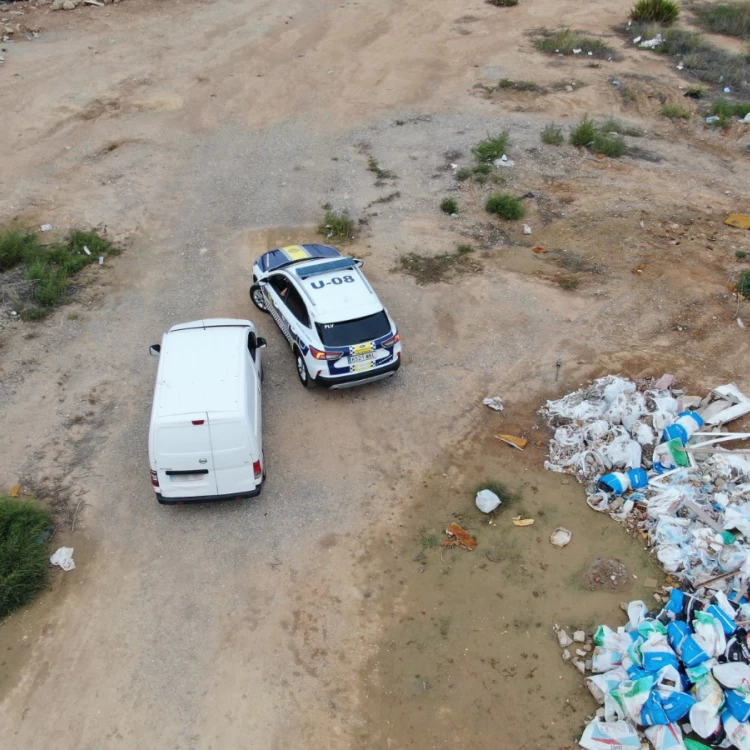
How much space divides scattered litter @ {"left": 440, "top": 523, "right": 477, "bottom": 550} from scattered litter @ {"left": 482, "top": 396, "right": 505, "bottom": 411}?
2695mm

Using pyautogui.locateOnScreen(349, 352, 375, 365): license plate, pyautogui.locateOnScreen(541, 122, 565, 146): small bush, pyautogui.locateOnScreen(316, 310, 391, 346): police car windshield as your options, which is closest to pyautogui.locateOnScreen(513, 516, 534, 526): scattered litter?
pyautogui.locateOnScreen(349, 352, 375, 365): license plate

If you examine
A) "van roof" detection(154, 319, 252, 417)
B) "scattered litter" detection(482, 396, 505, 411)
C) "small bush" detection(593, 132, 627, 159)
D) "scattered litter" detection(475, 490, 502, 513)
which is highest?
"van roof" detection(154, 319, 252, 417)

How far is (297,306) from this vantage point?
11.8 meters

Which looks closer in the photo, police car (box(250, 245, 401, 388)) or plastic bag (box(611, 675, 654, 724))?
plastic bag (box(611, 675, 654, 724))

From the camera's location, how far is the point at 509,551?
926 centimetres

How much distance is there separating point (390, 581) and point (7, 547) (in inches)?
205

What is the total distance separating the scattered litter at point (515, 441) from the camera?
Answer: 35.4 ft

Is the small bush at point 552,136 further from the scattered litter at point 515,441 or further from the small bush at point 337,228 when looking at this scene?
the scattered litter at point 515,441

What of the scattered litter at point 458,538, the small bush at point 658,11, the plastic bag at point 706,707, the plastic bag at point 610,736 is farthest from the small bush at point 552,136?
the plastic bag at point 610,736

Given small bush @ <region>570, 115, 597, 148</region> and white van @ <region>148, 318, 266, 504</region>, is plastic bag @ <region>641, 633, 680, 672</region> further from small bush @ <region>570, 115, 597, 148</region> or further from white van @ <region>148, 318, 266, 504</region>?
small bush @ <region>570, 115, 597, 148</region>

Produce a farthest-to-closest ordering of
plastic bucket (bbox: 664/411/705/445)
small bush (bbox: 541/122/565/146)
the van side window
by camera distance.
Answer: small bush (bbox: 541/122/565/146) < the van side window < plastic bucket (bbox: 664/411/705/445)

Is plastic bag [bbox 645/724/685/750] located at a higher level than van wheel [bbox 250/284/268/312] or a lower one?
lower

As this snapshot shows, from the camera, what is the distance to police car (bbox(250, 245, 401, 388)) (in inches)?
436

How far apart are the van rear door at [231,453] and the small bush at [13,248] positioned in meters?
8.59
